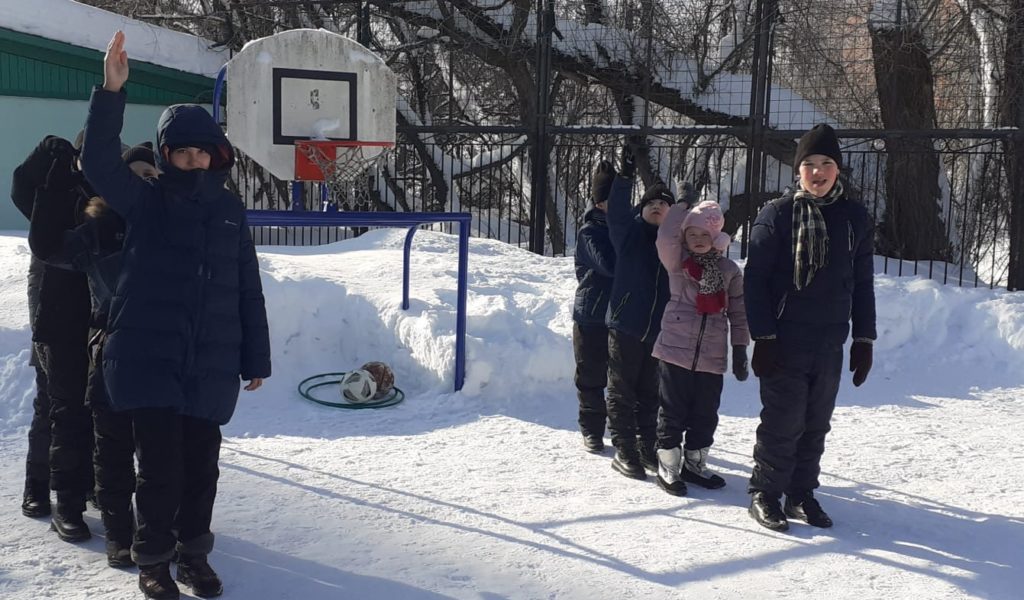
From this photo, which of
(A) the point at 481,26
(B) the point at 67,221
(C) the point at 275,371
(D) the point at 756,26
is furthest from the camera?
(A) the point at 481,26

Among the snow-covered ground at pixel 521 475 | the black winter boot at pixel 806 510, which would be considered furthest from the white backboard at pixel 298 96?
the black winter boot at pixel 806 510

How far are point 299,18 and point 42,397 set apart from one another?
32.0 feet

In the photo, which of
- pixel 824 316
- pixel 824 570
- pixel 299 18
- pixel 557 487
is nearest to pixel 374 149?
pixel 557 487

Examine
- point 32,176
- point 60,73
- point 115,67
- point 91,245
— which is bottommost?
point 91,245

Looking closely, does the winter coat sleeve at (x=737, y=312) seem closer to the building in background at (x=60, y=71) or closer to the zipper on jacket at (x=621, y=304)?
the zipper on jacket at (x=621, y=304)

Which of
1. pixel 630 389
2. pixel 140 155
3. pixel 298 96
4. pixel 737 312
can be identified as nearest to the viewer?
pixel 140 155

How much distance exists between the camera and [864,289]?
176 inches

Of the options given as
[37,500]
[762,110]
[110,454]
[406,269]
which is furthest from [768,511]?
[762,110]

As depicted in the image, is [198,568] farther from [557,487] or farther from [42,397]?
[557,487]

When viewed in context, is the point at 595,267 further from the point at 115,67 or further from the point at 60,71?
the point at 60,71

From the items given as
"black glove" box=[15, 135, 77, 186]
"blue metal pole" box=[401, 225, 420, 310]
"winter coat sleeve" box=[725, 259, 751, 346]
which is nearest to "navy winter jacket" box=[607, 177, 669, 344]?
"winter coat sleeve" box=[725, 259, 751, 346]

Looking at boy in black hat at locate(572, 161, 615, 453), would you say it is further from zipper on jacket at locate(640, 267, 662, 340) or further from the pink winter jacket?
the pink winter jacket

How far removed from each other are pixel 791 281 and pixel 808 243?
0.20 metres

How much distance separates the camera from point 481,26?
11805 mm
